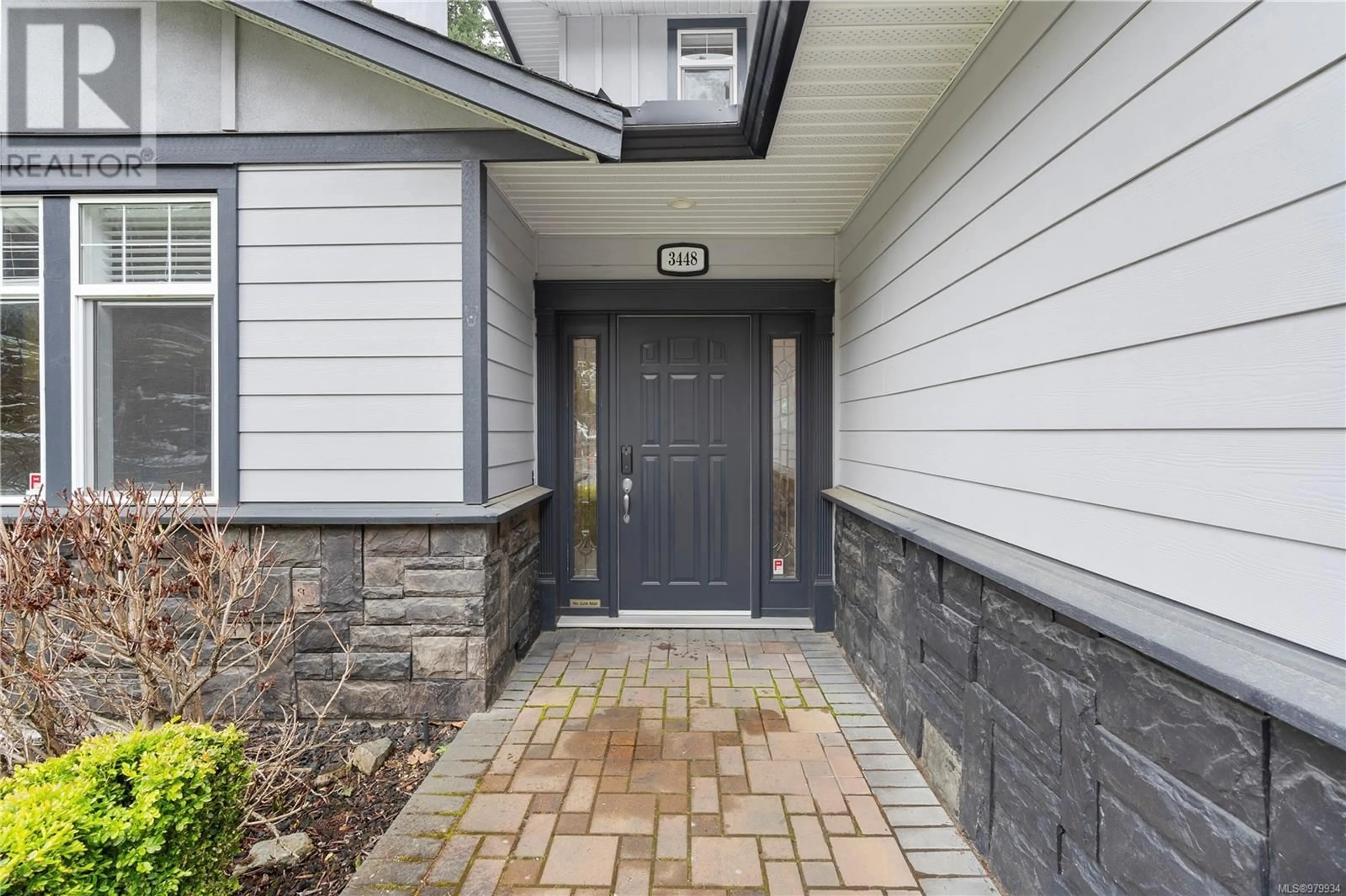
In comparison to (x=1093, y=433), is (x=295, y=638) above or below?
below

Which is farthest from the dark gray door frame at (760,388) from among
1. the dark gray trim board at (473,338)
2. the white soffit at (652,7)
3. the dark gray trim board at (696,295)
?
the white soffit at (652,7)

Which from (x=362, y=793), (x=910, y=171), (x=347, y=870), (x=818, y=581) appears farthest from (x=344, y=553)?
(x=910, y=171)

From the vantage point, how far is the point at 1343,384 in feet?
3.07

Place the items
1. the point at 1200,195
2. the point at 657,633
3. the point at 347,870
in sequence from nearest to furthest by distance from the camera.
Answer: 1. the point at 1200,195
2. the point at 347,870
3. the point at 657,633

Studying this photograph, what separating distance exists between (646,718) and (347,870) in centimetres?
120

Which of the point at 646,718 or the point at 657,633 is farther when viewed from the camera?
the point at 657,633

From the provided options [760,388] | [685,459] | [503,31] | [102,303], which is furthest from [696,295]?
[503,31]

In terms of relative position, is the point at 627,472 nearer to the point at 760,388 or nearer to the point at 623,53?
the point at 760,388

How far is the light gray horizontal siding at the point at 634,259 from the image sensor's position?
3.83 m

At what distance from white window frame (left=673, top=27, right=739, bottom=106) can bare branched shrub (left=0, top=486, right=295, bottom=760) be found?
478 cm

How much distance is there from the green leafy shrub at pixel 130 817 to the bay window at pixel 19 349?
6.37 ft

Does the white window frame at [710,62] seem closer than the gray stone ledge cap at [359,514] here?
No

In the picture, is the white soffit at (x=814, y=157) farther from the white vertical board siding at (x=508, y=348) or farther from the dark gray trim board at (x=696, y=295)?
the dark gray trim board at (x=696, y=295)

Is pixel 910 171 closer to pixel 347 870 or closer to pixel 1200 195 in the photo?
pixel 1200 195
